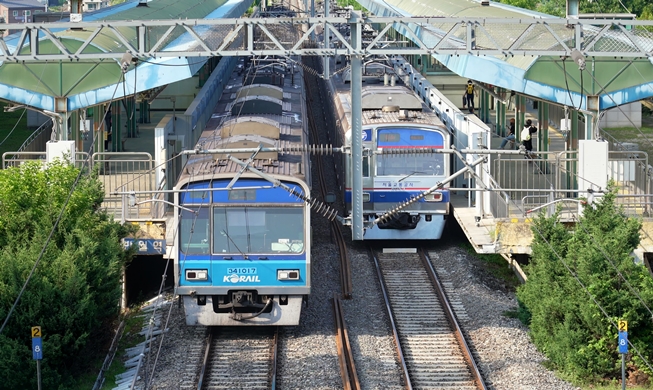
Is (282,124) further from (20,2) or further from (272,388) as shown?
(20,2)

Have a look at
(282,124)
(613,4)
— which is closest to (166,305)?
(282,124)

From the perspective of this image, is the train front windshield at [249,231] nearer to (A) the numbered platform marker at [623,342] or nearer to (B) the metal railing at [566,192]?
(B) the metal railing at [566,192]

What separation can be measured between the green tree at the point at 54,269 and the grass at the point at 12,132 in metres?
12.4

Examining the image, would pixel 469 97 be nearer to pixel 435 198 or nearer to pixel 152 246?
pixel 435 198

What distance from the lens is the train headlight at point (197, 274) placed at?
13734 millimetres

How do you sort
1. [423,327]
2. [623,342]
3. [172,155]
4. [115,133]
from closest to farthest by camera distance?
[623,342] → [423,327] → [172,155] → [115,133]

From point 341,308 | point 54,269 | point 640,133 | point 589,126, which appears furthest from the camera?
point 640,133

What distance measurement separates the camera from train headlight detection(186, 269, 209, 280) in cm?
1373

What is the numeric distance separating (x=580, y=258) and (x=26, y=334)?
691 centimetres

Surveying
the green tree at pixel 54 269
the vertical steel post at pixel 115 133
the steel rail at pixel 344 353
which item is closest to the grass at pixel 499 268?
the steel rail at pixel 344 353

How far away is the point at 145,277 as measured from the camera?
58.4ft

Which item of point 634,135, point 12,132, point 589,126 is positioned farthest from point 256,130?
point 12,132

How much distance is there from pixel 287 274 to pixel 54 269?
10.1 ft

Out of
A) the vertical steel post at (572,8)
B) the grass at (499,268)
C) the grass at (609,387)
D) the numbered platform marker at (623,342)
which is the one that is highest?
the vertical steel post at (572,8)
